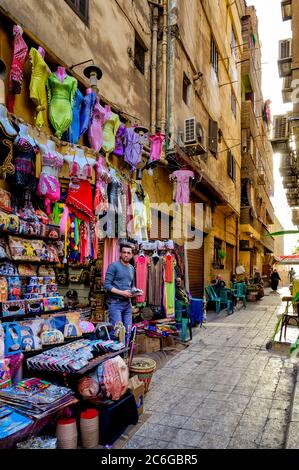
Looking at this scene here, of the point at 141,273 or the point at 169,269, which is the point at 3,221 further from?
the point at 169,269

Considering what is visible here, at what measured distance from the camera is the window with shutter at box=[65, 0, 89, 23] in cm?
650

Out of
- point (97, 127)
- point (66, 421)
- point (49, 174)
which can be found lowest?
point (66, 421)

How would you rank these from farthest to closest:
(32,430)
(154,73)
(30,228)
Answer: (154,73) < (30,228) < (32,430)

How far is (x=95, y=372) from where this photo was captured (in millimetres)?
3588

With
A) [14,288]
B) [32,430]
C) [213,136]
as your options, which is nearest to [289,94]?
[213,136]

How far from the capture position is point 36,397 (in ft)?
10.1

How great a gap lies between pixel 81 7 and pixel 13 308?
20.4 ft

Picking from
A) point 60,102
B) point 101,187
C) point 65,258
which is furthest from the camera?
point 101,187

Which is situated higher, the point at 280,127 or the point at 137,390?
the point at 280,127

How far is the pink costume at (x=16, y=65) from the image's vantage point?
4.79 m

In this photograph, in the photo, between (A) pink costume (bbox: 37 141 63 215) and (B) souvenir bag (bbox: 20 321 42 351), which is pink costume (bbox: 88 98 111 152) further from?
(B) souvenir bag (bbox: 20 321 42 351)

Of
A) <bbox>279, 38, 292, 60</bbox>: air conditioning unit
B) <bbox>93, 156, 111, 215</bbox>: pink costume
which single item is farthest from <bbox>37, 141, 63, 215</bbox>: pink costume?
<bbox>279, 38, 292, 60</bbox>: air conditioning unit

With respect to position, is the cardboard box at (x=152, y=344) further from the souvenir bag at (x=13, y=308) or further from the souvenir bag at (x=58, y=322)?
the souvenir bag at (x=13, y=308)
